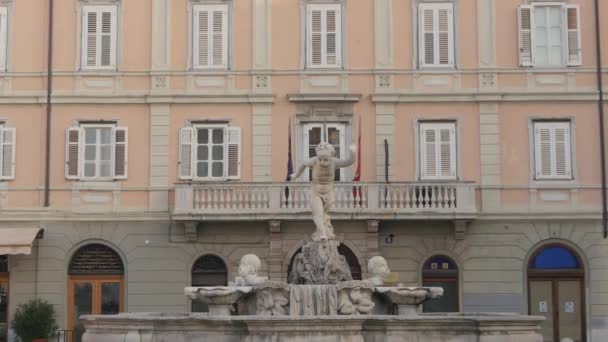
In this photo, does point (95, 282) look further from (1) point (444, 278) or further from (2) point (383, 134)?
(1) point (444, 278)

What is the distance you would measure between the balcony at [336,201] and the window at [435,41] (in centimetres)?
386

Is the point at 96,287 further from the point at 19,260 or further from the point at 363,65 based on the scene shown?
the point at 363,65

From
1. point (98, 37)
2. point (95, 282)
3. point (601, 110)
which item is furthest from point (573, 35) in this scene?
point (95, 282)

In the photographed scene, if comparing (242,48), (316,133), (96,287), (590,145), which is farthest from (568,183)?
(96,287)

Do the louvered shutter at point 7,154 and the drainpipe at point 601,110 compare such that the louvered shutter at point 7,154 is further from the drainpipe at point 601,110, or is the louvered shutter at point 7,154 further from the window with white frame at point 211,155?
the drainpipe at point 601,110

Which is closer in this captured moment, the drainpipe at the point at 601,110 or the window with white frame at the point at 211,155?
the drainpipe at the point at 601,110

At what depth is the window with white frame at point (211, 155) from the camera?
35.3m

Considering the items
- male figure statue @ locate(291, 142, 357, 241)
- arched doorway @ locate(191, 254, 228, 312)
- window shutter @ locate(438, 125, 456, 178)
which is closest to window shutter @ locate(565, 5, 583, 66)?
window shutter @ locate(438, 125, 456, 178)

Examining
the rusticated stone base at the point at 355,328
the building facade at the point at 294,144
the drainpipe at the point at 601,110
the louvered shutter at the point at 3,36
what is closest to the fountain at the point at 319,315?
the rusticated stone base at the point at 355,328

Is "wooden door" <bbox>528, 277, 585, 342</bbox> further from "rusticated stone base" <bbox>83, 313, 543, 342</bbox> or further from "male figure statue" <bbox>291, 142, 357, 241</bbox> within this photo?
"rusticated stone base" <bbox>83, 313, 543, 342</bbox>

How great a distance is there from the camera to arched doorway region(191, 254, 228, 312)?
35.0 meters

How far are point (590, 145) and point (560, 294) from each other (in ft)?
14.4

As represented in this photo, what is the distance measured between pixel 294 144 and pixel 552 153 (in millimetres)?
7492

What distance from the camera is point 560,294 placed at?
34.9 meters
